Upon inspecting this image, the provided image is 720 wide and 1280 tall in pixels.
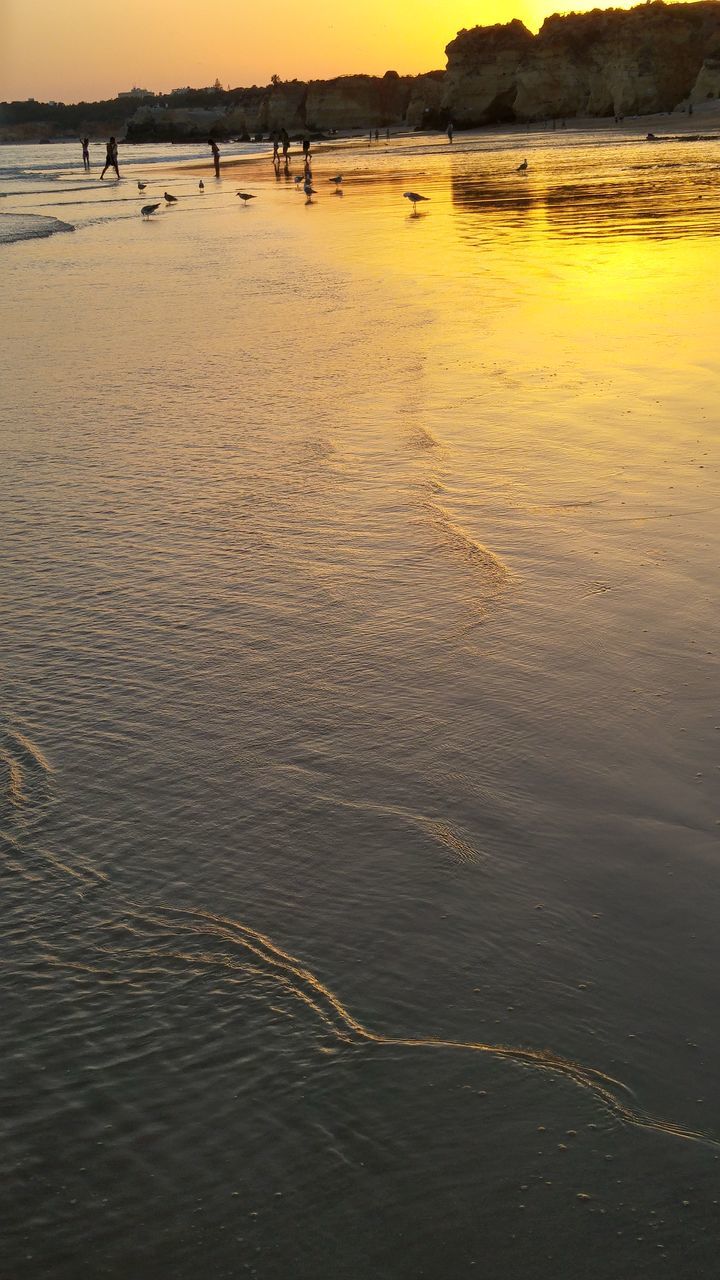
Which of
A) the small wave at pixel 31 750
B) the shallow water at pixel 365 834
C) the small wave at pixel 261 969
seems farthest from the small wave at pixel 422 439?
the small wave at pixel 261 969

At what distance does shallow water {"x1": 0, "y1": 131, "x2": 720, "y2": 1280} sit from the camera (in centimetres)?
247

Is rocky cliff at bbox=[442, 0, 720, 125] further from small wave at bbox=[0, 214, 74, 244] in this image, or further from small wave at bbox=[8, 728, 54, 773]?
small wave at bbox=[8, 728, 54, 773]

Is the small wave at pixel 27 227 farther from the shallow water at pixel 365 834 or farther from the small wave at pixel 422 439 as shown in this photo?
the small wave at pixel 422 439

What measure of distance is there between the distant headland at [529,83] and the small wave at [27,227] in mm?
64917

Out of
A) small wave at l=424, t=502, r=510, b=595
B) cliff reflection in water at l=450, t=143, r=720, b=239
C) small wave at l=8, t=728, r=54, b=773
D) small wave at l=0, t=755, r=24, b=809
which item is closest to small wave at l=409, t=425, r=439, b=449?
small wave at l=424, t=502, r=510, b=595

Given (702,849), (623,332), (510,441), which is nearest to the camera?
(702,849)

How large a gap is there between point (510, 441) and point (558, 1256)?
6366 millimetres

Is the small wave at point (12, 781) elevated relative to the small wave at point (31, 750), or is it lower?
lower

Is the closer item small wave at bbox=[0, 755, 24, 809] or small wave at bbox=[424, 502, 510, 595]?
small wave at bbox=[0, 755, 24, 809]

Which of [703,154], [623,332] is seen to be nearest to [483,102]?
[703,154]

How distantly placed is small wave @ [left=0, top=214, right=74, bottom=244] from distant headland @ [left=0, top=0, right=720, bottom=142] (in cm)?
6492

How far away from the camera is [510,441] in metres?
8.08

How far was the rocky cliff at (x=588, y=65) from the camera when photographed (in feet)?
287

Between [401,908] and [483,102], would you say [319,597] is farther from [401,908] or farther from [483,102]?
[483,102]
